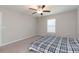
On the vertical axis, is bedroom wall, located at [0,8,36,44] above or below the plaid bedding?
above

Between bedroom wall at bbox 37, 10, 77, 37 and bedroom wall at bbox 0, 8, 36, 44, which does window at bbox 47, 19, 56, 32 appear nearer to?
bedroom wall at bbox 37, 10, 77, 37

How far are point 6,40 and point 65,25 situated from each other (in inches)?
97.9

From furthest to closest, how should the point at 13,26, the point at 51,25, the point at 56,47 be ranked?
the point at 51,25, the point at 13,26, the point at 56,47

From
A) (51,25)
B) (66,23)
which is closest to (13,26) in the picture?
(51,25)

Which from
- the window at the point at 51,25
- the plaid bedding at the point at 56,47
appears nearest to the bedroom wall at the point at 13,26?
the window at the point at 51,25

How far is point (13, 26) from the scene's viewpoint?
2719 mm

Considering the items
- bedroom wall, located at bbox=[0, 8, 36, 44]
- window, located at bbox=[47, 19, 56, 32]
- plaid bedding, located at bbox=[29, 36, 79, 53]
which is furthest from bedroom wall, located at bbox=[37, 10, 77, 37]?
plaid bedding, located at bbox=[29, 36, 79, 53]

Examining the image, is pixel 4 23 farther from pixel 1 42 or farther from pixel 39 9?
pixel 39 9

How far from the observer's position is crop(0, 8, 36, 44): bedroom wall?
235cm

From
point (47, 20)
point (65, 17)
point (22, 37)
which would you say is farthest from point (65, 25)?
point (22, 37)

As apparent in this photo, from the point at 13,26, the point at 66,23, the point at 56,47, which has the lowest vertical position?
the point at 56,47

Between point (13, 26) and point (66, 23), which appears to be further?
point (66, 23)

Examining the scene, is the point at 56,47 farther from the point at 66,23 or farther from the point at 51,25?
the point at 51,25

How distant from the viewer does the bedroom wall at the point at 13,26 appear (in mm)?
2350
